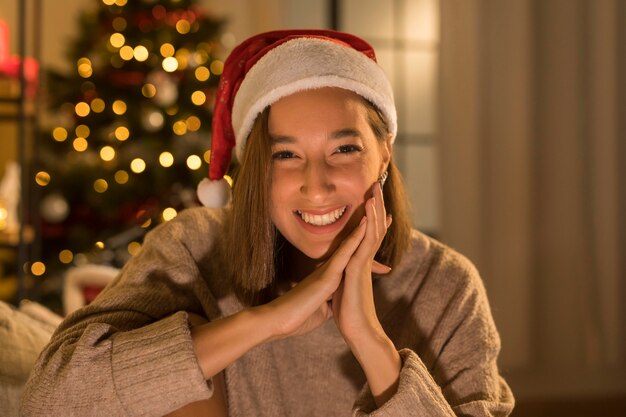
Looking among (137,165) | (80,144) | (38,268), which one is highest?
(80,144)

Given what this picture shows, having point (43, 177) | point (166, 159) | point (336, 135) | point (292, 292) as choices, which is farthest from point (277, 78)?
point (43, 177)

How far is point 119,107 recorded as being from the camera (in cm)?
411

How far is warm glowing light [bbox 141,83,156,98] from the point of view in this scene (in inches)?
161

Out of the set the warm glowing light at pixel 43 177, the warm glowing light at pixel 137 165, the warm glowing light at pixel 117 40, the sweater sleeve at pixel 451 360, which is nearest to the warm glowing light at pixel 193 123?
the warm glowing light at pixel 137 165

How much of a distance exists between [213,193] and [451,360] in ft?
1.90

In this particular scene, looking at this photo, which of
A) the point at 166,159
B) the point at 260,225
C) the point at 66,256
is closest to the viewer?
the point at 260,225

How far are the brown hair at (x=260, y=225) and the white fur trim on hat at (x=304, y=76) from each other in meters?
0.03

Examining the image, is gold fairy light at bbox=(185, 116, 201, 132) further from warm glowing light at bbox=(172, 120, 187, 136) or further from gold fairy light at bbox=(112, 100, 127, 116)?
gold fairy light at bbox=(112, 100, 127, 116)

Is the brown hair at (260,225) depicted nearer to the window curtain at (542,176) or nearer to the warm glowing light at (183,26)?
the window curtain at (542,176)

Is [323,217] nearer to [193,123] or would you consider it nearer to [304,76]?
[304,76]

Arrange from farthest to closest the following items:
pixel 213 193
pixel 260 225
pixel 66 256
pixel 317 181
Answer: pixel 66 256
pixel 213 193
pixel 260 225
pixel 317 181

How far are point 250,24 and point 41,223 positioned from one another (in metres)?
1.58

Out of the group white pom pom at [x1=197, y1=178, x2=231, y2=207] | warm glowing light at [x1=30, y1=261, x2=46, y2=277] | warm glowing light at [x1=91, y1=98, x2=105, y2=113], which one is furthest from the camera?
warm glowing light at [x1=91, y1=98, x2=105, y2=113]

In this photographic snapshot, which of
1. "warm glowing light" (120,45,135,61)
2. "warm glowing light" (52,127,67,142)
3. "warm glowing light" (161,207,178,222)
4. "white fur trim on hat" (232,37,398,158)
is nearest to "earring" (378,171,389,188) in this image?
"white fur trim on hat" (232,37,398,158)
